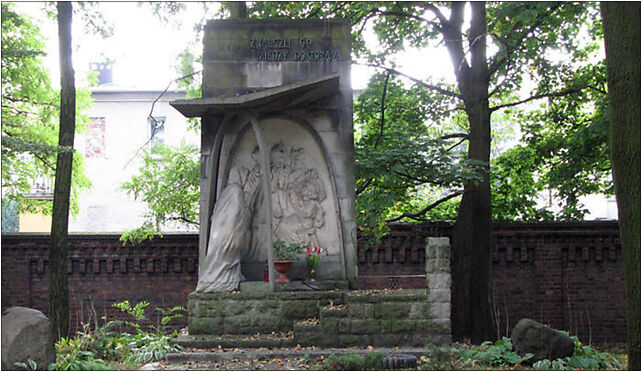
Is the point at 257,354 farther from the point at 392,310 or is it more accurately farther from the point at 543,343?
the point at 543,343

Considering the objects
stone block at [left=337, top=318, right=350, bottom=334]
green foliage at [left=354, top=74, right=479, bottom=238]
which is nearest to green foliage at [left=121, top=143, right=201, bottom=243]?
green foliage at [left=354, top=74, right=479, bottom=238]

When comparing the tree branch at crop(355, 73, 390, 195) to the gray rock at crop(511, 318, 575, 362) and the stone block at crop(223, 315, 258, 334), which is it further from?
the gray rock at crop(511, 318, 575, 362)

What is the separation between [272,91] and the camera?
11484mm

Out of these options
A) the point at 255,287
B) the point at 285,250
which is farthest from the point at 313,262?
the point at 255,287

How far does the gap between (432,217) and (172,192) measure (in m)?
6.63

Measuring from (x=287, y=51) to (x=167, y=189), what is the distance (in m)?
6.02

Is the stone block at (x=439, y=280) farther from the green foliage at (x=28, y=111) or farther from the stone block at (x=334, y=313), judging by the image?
the green foliage at (x=28, y=111)

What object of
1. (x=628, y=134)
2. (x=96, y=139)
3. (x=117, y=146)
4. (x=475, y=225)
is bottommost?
(x=475, y=225)

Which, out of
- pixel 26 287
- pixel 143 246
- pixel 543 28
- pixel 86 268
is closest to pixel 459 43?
pixel 543 28

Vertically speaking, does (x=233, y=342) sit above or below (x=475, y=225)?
below

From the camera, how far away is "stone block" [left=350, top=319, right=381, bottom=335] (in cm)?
1073

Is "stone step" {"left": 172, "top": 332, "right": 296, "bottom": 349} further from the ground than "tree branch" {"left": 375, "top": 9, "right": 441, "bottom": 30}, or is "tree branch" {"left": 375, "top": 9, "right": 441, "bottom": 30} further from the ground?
"tree branch" {"left": 375, "top": 9, "right": 441, "bottom": 30}

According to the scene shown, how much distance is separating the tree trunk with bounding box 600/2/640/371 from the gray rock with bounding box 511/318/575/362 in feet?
5.01

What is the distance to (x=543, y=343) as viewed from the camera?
9922 mm
